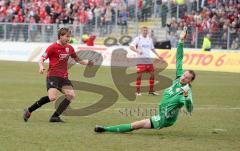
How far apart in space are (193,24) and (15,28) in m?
11.7

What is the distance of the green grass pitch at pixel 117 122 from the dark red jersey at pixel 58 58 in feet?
3.49

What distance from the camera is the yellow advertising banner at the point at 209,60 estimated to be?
33875mm

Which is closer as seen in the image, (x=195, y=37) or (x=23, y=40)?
(x=195, y=37)

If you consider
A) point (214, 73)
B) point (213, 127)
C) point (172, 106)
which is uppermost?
point (172, 106)

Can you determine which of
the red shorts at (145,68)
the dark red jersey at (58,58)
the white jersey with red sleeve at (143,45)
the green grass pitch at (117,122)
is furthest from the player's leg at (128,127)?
the white jersey with red sleeve at (143,45)

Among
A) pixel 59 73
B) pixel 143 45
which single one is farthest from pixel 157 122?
pixel 143 45

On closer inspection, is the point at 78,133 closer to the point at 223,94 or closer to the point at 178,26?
the point at 223,94

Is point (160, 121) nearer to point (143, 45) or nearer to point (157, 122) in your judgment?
point (157, 122)

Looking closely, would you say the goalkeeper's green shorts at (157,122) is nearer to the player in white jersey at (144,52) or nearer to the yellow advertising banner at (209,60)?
the player in white jersey at (144,52)

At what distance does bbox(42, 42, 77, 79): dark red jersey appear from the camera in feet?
45.6

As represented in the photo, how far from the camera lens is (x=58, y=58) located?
13938 mm

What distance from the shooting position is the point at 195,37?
120 ft

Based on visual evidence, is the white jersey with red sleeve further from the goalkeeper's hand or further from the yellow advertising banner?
the yellow advertising banner

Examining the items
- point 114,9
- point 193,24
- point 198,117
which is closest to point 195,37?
point 193,24
